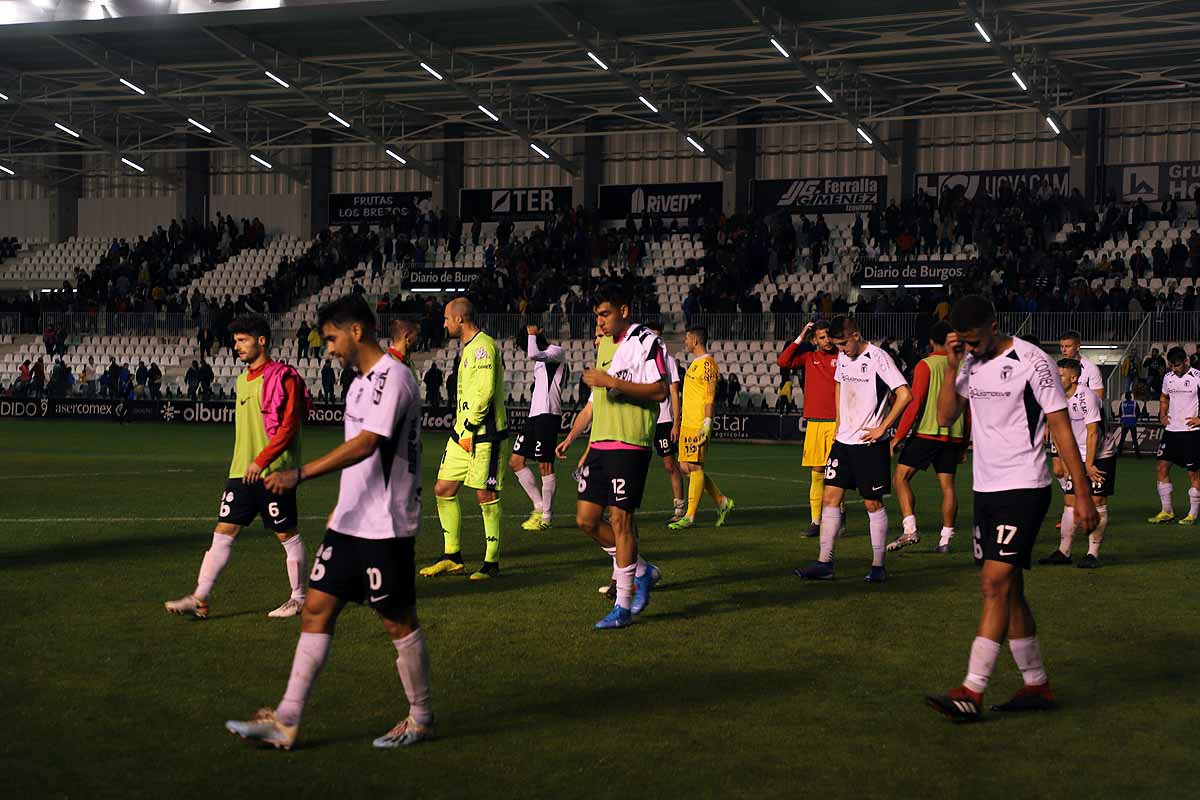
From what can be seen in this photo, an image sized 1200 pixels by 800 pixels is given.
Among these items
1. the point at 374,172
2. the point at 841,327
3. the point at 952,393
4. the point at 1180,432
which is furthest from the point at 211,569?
the point at 374,172

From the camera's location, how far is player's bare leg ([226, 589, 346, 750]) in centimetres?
611

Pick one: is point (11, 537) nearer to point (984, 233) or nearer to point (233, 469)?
point (233, 469)

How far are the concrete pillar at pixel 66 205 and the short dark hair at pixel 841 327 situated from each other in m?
52.2

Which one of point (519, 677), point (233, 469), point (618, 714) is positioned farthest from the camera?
point (233, 469)

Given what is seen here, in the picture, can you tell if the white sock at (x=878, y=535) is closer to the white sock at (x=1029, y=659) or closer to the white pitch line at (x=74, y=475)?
the white sock at (x=1029, y=659)

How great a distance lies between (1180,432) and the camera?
53.5ft

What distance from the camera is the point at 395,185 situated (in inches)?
2078

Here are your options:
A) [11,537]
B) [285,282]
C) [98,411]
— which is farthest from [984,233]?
[11,537]

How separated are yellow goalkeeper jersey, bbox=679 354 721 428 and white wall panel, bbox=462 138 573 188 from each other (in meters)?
35.5

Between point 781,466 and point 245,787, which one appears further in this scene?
point 781,466

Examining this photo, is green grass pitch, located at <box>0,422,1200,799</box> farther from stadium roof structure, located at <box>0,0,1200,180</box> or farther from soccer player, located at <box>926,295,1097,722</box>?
stadium roof structure, located at <box>0,0,1200,180</box>

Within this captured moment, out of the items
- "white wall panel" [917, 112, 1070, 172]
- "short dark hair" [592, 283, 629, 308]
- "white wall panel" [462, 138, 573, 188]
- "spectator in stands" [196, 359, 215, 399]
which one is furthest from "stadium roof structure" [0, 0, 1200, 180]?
"short dark hair" [592, 283, 629, 308]

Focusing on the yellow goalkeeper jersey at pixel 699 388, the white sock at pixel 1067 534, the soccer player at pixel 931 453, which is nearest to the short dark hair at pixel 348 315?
the soccer player at pixel 931 453

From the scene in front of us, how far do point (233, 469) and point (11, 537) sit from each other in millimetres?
4871
